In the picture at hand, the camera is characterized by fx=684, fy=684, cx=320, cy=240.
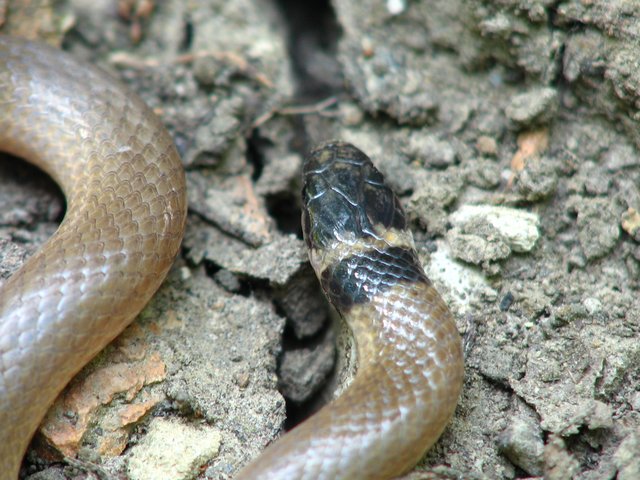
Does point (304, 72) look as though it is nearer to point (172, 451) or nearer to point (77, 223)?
point (77, 223)

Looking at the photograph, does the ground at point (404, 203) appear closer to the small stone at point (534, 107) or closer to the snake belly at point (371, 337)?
the small stone at point (534, 107)

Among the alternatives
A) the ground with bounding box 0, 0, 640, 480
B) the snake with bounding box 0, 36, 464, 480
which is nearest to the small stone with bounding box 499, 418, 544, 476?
the ground with bounding box 0, 0, 640, 480

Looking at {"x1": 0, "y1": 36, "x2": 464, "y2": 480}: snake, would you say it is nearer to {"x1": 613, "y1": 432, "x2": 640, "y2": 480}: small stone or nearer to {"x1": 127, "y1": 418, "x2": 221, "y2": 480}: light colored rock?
{"x1": 127, "y1": 418, "x2": 221, "y2": 480}: light colored rock

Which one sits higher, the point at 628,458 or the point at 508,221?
the point at 508,221

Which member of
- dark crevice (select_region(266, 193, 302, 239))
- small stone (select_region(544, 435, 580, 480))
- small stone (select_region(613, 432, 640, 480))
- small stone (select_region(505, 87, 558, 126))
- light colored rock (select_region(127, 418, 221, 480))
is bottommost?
light colored rock (select_region(127, 418, 221, 480))

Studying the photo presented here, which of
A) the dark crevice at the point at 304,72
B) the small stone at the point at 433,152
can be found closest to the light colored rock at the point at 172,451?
the dark crevice at the point at 304,72

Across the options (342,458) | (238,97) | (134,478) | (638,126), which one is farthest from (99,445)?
(638,126)

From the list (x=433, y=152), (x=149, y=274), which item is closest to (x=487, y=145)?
(x=433, y=152)
